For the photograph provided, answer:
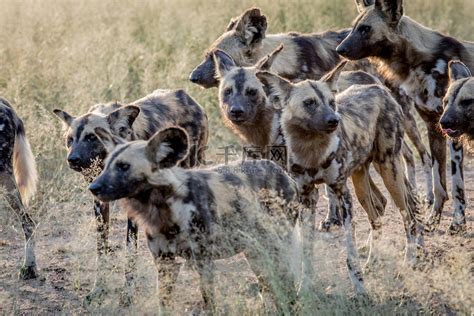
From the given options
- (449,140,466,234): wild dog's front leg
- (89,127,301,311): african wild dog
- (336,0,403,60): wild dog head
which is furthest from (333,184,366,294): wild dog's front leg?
(336,0,403,60): wild dog head

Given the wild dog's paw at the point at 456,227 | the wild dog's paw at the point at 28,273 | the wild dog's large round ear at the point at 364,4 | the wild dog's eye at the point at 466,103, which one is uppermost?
the wild dog's large round ear at the point at 364,4

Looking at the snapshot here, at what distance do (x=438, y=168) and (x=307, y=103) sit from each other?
5.61ft

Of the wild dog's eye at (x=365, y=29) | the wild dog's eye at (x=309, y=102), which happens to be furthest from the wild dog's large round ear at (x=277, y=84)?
the wild dog's eye at (x=365, y=29)

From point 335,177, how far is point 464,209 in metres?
1.48

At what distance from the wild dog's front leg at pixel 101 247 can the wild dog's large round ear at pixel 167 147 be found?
0.83 m

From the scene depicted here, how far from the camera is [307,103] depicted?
498 cm

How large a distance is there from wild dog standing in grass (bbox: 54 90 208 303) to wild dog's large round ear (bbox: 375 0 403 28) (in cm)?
134

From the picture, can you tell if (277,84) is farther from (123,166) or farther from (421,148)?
(421,148)

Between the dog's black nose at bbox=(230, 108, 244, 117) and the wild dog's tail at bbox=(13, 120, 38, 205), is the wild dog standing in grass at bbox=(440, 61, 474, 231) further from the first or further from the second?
the wild dog's tail at bbox=(13, 120, 38, 205)

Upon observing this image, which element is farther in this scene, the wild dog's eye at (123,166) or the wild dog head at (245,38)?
the wild dog head at (245,38)

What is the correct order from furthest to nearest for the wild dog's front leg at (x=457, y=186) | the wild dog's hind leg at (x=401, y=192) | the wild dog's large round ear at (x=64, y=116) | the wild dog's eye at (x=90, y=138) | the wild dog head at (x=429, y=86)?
the wild dog head at (x=429, y=86)
the wild dog's front leg at (x=457, y=186)
the wild dog's hind leg at (x=401, y=192)
the wild dog's large round ear at (x=64, y=116)
the wild dog's eye at (x=90, y=138)

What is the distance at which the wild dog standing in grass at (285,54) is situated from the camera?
664 centimetres

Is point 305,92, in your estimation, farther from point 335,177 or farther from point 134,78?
point 134,78

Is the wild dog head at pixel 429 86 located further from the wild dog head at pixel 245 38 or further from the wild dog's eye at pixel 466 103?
the wild dog head at pixel 245 38
